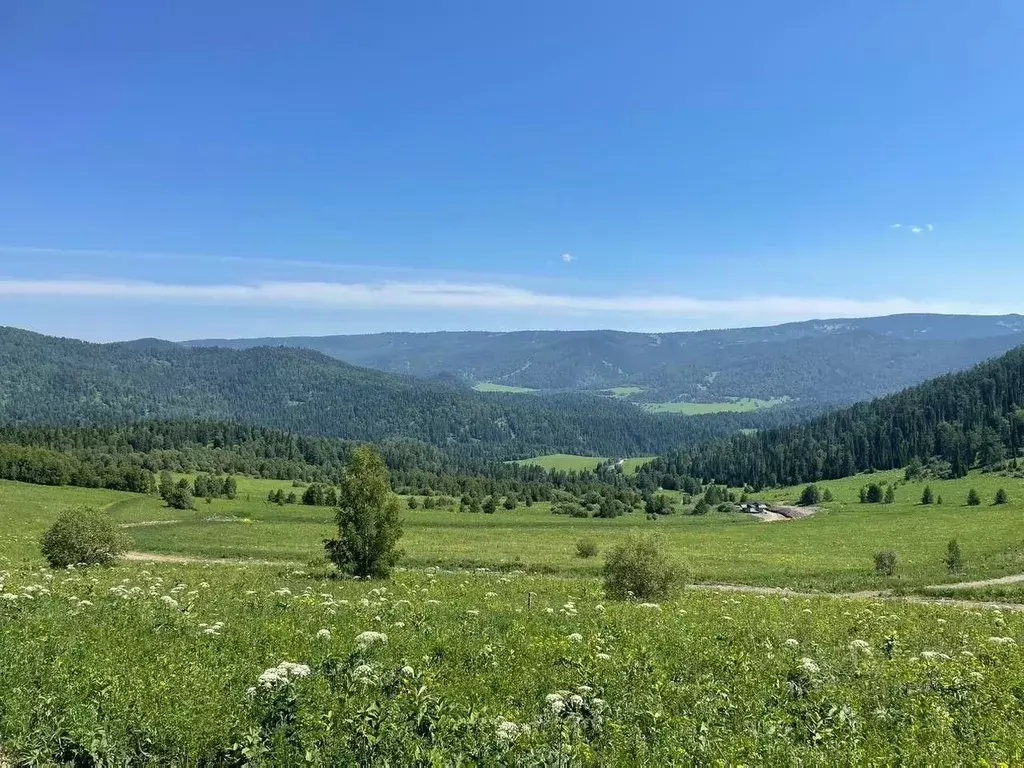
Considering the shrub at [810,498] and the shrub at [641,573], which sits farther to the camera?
the shrub at [810,498]

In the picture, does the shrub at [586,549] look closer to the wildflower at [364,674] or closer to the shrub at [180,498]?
the wildflower at [364,674]

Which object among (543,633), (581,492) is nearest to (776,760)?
(543,633)

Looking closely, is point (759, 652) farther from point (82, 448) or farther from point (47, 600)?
point (82, 448)

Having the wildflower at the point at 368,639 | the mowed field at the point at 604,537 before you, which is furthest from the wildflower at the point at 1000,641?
the mowed field at the point at 604,537

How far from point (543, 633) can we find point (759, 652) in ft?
15.7

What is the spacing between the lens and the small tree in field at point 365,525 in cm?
3262

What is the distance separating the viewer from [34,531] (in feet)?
189

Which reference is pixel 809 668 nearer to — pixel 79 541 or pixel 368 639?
pixel 368 639

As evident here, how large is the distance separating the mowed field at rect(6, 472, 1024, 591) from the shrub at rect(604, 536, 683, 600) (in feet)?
8.79

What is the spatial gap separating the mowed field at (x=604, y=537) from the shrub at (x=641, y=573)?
268 centimetres

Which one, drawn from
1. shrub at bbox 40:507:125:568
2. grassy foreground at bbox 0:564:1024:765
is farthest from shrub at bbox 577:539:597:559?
grassy foreground at bbox 0:564:1024:765

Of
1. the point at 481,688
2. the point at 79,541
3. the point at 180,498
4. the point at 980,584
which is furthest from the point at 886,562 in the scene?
the point at 180,498

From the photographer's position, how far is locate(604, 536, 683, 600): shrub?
27.5 m

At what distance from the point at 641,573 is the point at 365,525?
45.6 feet
